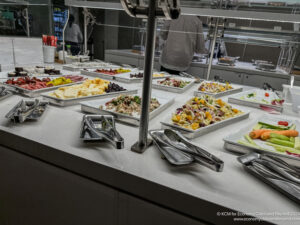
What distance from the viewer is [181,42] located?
9.52ft

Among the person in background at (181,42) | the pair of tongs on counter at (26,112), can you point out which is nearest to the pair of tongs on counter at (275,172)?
the pair of tongs on counter at (26,112)

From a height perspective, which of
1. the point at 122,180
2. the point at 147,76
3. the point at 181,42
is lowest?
the point at 122,180

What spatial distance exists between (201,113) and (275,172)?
1.42 ft

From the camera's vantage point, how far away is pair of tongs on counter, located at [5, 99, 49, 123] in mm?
864

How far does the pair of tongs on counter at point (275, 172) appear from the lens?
1.87 feet

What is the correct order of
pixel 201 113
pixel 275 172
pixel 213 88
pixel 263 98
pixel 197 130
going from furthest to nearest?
pixel 213 88 < pixel 263 98 < pixel 201 113 < pixel 197 130 < pixel 275 172

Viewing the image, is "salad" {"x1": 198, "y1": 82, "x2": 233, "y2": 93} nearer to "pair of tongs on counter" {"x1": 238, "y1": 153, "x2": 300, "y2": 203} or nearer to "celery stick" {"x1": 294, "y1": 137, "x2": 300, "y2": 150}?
"celery stick" {"x1": 294, "y1": 137, "x2": 300, "y2": 150}

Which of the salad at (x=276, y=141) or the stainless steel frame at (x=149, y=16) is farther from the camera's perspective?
the salad at (x=276, y=141)

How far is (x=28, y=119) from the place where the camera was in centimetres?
91

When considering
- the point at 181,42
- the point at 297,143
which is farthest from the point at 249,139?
the point at 181,42

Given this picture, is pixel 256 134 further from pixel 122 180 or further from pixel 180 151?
pixel 122 180

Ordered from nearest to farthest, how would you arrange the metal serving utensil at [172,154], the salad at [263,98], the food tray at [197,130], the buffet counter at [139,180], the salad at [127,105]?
1. the buffet counter at [139,180]
2. the metal serving utensil at [172,154]
3. the food tray at [197,130]
4. the salad at [127,105]
5. the salad at [263,98]

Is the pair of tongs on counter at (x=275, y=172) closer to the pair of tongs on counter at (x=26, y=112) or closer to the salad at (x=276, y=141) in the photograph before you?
the salad at (x=276, y=141)

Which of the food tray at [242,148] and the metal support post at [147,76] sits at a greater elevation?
the metal support post at [147,76]
